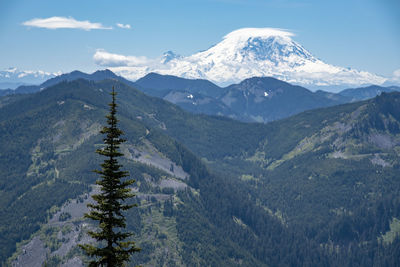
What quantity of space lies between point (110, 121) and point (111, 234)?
13.2 m

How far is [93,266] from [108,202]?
→ 7.28 m

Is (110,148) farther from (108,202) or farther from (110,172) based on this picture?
(108,202)

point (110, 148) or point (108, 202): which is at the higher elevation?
point (110, 148)

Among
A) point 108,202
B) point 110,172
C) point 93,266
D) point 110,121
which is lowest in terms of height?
point 93,266

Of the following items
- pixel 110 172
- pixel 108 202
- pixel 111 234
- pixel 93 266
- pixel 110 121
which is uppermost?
pixel 110 121

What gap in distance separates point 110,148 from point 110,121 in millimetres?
3453

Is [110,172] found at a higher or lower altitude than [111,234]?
higher

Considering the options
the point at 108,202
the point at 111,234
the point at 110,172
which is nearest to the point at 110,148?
the point at 110,172

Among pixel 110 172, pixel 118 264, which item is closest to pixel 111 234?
pixel 118 264

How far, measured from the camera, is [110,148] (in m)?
46.6

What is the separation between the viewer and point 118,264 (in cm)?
4578

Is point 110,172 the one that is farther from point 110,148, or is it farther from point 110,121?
point 110,121

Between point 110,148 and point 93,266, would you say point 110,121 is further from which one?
point 93,266

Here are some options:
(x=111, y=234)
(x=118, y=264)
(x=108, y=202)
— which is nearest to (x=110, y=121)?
(x=108, y=202)
